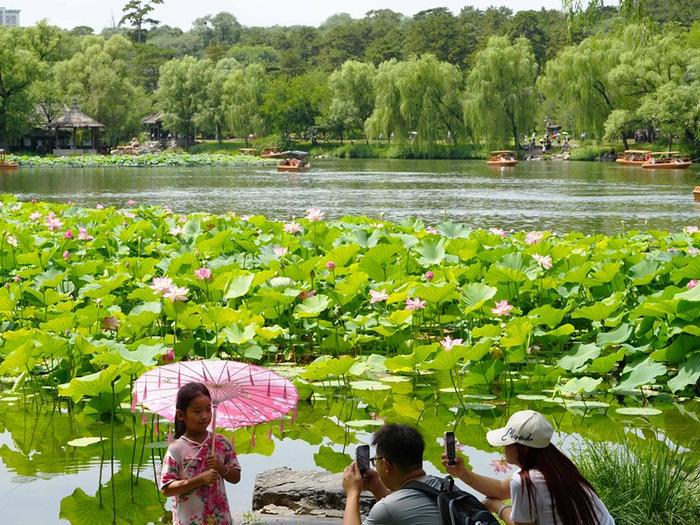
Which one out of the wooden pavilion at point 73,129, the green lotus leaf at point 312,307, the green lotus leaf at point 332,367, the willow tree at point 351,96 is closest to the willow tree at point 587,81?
the willow tree at point 351,96

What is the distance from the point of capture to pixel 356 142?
60688 mm

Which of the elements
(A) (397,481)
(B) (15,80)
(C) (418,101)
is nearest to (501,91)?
(C) (418,101)

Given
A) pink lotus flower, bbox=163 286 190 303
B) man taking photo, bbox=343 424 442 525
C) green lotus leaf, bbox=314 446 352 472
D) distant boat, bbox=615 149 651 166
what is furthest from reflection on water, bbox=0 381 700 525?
distant boat, bbox=615 149 651 166

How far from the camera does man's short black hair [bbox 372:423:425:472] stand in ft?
8.10

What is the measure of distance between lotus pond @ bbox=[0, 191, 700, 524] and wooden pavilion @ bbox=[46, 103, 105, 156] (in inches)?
1888

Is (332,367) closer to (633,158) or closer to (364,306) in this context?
(364,306)

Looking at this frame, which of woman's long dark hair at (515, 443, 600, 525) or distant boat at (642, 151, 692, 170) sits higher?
woman's long dark hair at (515, 443, 600, 525)

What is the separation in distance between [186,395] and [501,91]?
1693 inches

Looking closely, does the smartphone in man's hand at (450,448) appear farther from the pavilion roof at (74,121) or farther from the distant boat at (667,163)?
the pavilion roof at (74,121)

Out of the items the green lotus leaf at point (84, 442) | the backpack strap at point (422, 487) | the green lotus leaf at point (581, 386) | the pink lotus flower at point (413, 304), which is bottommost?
the green lotus leaf at point (84, 442)

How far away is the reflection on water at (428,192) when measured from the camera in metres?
19.6

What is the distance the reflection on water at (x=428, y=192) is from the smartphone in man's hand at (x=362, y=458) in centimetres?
1458

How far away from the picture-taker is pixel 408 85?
1863 inches

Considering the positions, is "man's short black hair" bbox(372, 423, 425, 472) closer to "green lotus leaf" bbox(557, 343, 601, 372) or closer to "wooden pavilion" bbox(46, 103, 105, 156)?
"green lotus leaf" bbox(557, 343, 601, 372)
